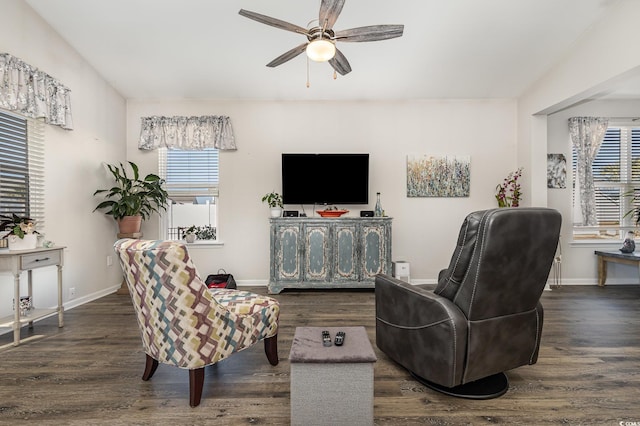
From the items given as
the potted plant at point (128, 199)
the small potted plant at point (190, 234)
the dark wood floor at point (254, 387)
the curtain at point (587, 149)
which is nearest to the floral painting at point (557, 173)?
the curtain at point (587, 149)

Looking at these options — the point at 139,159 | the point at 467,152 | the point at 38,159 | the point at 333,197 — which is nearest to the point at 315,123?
the point at 333,197

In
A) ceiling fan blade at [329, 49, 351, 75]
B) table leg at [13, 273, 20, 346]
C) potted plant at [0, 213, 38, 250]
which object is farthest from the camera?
ceiling fan blade at [329, 49, 351, 75]

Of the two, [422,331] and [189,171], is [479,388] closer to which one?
[422,331]

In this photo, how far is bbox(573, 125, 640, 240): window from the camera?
480cm

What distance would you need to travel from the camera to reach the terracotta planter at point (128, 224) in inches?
163

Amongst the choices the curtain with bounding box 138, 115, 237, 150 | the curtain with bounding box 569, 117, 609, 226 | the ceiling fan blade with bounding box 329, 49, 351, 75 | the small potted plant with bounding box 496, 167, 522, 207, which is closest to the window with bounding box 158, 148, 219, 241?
the curtain with bounding box 138, 115, 237, 150

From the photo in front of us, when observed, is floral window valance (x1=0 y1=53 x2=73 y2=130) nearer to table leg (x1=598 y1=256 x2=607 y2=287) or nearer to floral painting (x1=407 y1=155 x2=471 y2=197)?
floral painting (x1=407 y1=155 x2=471 y2=197)

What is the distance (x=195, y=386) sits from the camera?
177 centimetres

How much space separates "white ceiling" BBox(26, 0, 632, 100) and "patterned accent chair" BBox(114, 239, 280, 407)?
108 inches

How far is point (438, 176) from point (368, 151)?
1.15 m

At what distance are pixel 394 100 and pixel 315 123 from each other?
1.28 m

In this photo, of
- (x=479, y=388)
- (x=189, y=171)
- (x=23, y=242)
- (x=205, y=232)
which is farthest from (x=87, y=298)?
(x=479, y=388)

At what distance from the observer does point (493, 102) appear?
4836 millimetres

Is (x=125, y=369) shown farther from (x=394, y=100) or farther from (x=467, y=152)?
(x=467, y=152)
